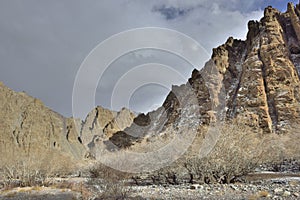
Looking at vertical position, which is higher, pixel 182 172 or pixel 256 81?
pixel 256 81

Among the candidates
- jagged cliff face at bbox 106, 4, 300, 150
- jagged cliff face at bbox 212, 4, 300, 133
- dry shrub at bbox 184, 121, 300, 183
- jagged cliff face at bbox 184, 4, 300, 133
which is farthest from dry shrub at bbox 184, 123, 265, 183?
jagged cliff face at bbox 212, 4, 300, 133

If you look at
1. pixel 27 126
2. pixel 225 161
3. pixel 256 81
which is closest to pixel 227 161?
pixel 225 161

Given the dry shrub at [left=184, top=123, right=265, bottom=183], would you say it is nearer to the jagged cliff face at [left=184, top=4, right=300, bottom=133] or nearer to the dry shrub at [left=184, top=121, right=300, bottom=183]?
the dry shrub at [left=184, top=121, right=300, bottom=183]

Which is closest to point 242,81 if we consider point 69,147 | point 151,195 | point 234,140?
point 234,140

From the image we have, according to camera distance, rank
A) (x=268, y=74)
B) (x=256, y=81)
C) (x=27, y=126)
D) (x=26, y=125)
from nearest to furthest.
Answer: (x=256, y=81) → (x=268, y=74) → (x=26, y=125) → (x=27, y=126)

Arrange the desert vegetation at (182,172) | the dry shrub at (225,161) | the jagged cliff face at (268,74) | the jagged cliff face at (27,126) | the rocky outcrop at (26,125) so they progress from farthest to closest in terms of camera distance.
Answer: the rocky outcrop at (26,125), the jagged cliff face at (27,126), the jagged cliff face at (268,74), the dry shrub at (225,161), the desert vegetation at (182,172)

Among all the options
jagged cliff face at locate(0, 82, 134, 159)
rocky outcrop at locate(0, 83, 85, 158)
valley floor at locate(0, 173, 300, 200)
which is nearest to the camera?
valley floor at locate(0, 173, 300, 200)

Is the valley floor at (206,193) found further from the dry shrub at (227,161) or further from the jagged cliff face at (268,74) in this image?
the jagged cliff face at (268,74)

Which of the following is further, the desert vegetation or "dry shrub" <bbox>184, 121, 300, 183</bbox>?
"dry shrub" <bbox>184, 121, 300, 183</bbox>

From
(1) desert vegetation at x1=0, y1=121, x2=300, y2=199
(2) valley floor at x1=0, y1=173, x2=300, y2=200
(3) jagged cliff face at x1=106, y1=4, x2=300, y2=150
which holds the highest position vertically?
(3) jagged cliff face at x1=106, y1=4, x2=300, y2=150

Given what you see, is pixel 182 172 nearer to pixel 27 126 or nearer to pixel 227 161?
pixel 227 161

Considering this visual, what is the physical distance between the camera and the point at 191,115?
55.0m

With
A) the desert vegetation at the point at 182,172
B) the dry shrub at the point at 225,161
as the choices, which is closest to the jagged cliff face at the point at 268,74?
the desert vegetation at the point at 182,172

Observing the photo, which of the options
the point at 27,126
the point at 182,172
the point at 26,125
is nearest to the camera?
the point at 182,172
